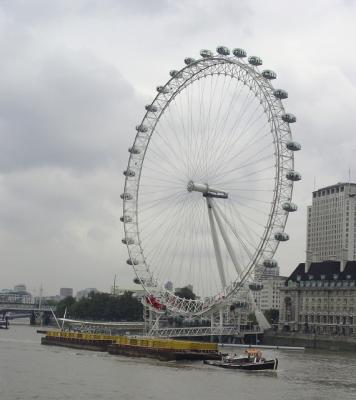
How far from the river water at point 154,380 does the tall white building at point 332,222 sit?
4731 inches

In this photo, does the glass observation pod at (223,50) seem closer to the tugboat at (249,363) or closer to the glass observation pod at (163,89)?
the glass observation pod at (163,89)

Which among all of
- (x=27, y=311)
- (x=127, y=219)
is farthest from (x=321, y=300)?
(x=27, y=311)

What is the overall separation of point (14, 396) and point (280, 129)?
3478cm

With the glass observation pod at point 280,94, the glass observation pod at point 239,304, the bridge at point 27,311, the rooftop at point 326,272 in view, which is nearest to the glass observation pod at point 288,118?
the glass observation pod at point 280,94

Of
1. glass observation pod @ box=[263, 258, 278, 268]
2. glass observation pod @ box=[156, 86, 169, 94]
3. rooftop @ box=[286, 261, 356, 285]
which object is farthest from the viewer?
rooftop @ box=[286, 261, 356, 285]

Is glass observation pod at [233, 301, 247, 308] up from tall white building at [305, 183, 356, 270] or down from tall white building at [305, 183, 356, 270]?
down

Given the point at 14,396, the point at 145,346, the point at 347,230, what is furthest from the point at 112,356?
the point at 347,230

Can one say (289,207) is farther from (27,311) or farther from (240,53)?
(27,311)

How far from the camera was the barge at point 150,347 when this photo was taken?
195 feet

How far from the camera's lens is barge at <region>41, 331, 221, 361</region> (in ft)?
195

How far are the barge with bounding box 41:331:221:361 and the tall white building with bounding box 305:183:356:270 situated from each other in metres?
107

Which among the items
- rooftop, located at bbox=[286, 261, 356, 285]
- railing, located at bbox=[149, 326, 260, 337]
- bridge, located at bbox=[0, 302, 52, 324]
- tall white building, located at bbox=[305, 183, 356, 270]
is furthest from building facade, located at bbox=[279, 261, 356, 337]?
bridge, located at bbox=[0, 302, 52, 324]

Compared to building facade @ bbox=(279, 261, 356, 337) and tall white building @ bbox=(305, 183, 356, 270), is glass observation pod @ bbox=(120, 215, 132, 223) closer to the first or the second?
building facade @ bbox=(279, 261, 356, 337)

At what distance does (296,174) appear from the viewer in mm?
63344
